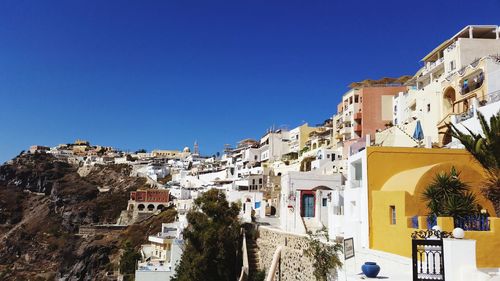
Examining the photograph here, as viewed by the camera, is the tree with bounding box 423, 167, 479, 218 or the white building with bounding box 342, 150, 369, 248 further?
the white building with bounding box 342, 150, 369, 248

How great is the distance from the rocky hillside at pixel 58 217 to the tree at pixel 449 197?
51.2 m

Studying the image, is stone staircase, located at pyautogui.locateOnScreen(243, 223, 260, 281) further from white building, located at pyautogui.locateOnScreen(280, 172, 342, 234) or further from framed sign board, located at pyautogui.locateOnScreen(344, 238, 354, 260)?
framed sign board, located at pyautogui.locateOnScreen(344, 238, 354, 260)

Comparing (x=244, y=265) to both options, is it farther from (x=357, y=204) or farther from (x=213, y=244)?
(x=357, y=204)

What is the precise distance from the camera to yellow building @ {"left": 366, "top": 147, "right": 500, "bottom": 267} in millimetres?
14141

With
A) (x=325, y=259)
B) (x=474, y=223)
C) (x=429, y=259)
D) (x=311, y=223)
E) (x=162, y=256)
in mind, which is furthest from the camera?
(x=162, y=256)

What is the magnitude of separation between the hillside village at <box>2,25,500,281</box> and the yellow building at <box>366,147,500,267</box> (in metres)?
0.04

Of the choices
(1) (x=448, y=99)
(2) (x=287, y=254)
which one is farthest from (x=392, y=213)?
(1) (x=448, y=99)

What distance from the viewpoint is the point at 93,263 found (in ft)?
204

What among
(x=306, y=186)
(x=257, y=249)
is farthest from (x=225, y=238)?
(x=306, y=186)

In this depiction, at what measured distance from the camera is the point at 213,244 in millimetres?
24953

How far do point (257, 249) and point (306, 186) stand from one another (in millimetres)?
7624

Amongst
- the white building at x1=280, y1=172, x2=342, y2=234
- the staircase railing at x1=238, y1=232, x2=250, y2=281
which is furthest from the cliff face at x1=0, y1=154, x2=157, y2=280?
the staircase railing at x1=238, y1=232, x2=250, y2=281

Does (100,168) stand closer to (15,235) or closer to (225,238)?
(15,235)

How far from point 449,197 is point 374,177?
11.7ft
